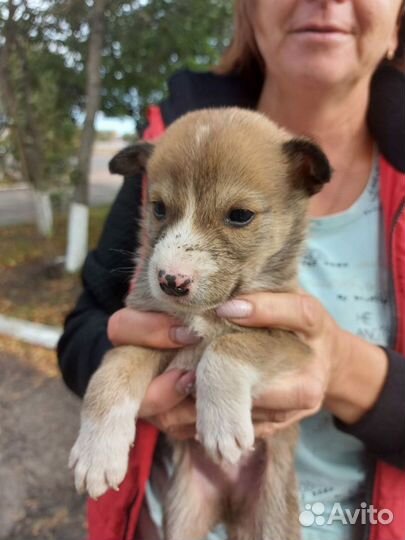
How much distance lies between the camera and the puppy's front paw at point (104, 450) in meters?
1.58

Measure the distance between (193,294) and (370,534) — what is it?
1057 mm

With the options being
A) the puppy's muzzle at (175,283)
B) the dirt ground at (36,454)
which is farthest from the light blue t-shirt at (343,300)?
the dirt ground at (36,454)

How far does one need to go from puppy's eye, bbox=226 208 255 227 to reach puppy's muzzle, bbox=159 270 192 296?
0.24 m

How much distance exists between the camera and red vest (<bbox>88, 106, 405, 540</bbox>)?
5.97ft

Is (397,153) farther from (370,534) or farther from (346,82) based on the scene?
(370,534)

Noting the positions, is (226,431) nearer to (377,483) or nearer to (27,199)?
(377,483)

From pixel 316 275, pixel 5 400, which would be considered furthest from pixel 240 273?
pixel 5 400

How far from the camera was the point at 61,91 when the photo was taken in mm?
8812

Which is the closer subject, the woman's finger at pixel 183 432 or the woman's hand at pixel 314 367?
the woman's hand at pixel 314 367

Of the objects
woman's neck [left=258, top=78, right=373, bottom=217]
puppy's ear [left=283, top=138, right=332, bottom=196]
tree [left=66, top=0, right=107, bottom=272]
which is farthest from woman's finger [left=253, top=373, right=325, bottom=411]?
tree [left=66, top=0, right=107, bottom=272]

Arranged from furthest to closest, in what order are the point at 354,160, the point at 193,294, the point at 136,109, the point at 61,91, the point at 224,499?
the point at 136,109 → the point at 61,91 → the point at 354,160 → the point at 224,499 → the point at 193,294

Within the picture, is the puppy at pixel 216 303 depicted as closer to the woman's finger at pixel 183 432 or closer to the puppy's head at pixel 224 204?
the puppy's head at pixel 224 204

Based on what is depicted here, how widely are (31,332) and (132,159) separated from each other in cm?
442

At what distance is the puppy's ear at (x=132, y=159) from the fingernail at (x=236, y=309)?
2.00ft
